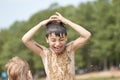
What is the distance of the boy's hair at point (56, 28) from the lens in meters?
6.57

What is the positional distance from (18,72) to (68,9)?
89254mm

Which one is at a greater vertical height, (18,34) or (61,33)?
(18,34)

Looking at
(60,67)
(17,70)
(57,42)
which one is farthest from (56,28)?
(17,70)

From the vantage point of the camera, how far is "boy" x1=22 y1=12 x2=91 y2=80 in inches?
258

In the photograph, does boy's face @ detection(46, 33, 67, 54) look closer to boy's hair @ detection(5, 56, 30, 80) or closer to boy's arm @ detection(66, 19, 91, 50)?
boy's arm @ detection(66, 19, 91, 50)

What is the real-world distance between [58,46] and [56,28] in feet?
0.73

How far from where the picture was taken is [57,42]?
6.56 m

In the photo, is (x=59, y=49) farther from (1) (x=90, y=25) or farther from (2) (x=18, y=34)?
(2) (x=18, y=34)

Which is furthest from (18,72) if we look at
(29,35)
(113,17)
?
(113,17)

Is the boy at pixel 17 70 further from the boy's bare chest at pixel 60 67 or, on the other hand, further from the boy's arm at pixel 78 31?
the boy's arm at pixel 78 31

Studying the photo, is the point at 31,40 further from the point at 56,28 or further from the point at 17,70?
the point at 17,70

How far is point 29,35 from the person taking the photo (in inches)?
260

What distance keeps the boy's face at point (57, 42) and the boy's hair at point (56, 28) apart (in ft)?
0.13

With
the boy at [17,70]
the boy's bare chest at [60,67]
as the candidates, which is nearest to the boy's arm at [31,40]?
the boy's bare chest at [60,67]
